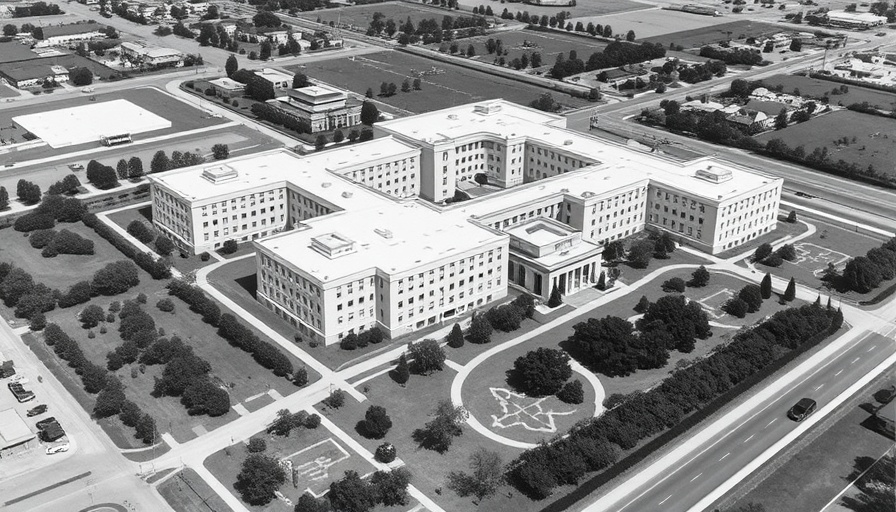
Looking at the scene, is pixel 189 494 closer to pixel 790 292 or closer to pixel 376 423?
pixel 376 423

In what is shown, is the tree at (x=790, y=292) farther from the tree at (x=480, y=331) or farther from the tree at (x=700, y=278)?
the tree at (x=480, y=331)

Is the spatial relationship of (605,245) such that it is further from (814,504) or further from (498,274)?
(814,504)

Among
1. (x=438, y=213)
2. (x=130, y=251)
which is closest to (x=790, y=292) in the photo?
(x=438, y=213)

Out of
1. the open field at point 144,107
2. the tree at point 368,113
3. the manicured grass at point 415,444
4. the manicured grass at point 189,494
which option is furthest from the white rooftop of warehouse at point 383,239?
the open field at point 144,107

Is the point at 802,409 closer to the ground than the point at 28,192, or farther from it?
closer to the ground

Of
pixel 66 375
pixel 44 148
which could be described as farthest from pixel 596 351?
pixel 44 148

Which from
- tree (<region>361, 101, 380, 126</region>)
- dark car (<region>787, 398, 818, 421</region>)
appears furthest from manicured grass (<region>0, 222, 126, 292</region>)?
dark car (<region>787, 398, 818, 421</region>)
